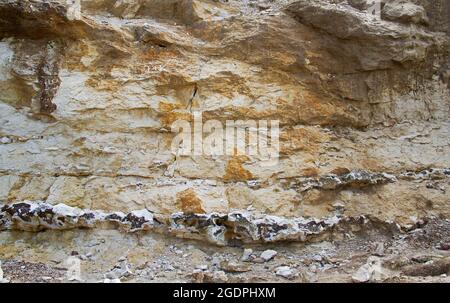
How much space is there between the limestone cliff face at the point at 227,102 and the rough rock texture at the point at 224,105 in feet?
0.06

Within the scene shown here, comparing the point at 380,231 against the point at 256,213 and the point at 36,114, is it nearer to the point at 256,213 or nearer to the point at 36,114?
the point at 256,213

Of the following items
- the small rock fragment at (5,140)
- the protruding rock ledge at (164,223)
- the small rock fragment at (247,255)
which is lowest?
the small rock fragment at (247,255)

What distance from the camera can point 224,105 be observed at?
674 cm

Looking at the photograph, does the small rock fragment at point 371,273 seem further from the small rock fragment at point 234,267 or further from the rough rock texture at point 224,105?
the small rock fragment at point 234,267

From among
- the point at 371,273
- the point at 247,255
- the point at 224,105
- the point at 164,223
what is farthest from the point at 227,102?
the point at 371,273

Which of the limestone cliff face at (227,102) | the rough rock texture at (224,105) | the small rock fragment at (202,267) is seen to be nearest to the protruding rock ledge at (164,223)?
the rough rock texture at (224,105)

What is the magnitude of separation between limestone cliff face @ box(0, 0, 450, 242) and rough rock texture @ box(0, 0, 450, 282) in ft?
0.06

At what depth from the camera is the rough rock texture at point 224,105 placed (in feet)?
20.7

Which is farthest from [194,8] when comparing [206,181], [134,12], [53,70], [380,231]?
[380,231]

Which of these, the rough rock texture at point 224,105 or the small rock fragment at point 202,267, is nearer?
the small rock fragment at point 202,267

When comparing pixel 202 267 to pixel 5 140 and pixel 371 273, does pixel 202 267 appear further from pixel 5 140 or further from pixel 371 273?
pixel 5 140

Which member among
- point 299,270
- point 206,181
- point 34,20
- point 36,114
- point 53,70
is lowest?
point 299,270

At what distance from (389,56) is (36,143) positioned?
519cm

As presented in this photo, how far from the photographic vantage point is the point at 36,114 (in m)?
6.52
